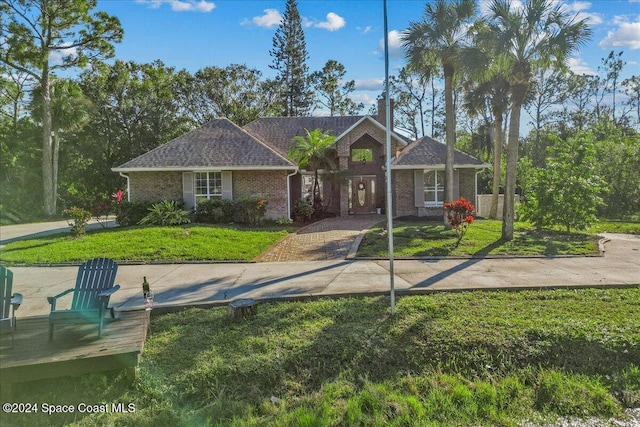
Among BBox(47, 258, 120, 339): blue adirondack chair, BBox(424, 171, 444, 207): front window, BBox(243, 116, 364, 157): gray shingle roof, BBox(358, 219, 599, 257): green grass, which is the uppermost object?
BBox(243, 116, 364, 157): gray shingle roof

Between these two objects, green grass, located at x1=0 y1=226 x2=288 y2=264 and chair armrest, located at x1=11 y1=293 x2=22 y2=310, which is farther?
green grass, located at x1=0 y1=226 x2=288 y2=264

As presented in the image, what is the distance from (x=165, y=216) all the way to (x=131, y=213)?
6.00ft

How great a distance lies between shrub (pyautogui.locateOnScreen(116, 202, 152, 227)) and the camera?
17359mm

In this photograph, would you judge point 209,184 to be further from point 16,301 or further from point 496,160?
point 16,301

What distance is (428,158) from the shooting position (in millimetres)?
20938

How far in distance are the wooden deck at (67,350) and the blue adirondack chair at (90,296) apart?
0.19 m

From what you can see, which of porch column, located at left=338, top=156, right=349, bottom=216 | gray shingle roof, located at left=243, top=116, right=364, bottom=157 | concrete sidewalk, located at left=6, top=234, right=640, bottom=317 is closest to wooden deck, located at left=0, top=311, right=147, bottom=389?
concrete sidewalk, located at left=6, top=234, right=640, bottom=317

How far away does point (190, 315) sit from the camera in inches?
254

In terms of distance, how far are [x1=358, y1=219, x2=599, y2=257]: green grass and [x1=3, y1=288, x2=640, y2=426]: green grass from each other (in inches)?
194

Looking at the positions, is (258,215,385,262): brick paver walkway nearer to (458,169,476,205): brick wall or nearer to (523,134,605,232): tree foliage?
(458,169,476,205): brick wall

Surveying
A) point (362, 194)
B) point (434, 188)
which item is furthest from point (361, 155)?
point (434, 188)

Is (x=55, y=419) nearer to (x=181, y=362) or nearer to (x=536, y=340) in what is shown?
(x=181, y=362)

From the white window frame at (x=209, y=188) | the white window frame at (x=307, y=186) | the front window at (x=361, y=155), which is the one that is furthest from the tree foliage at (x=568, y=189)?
the white window frame at (x=209, y=188)

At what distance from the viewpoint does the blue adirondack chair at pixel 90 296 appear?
518 cm
